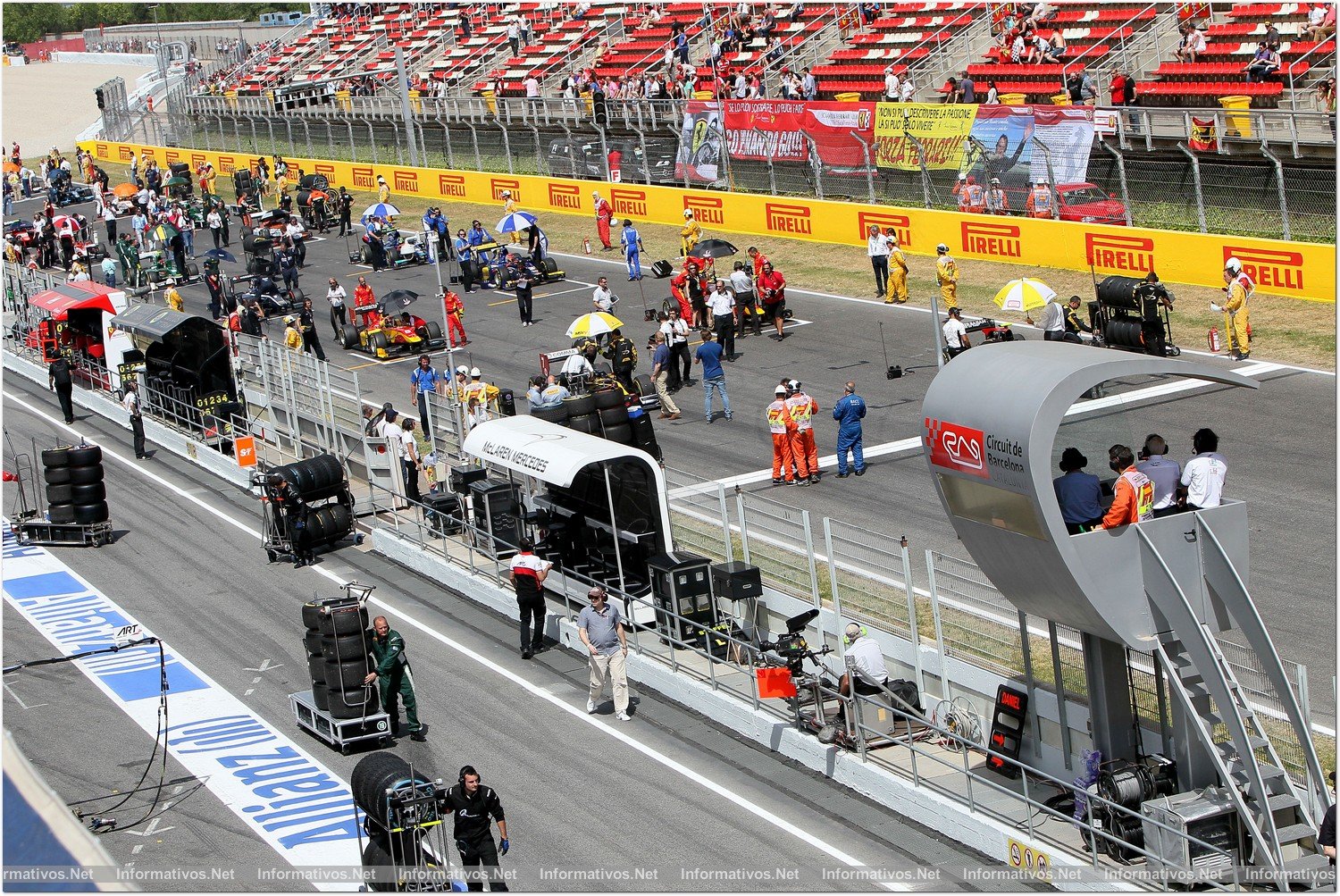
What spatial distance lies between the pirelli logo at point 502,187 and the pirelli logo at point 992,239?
19.1 meters

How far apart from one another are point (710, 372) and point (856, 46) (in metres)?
23.4

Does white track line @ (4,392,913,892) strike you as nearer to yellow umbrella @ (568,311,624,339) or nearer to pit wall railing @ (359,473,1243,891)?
pit wall railing @ (359,473,1243,891)

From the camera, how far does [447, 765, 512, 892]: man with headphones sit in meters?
13.5

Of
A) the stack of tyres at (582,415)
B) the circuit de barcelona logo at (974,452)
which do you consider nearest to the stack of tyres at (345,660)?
the stack of tyres at (582,415)

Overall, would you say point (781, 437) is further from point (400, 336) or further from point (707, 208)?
point (707, 208)

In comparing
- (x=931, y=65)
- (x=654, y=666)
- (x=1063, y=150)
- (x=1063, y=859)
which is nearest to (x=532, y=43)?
(x=931, y=65)

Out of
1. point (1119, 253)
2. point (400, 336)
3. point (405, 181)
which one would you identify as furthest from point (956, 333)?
point (405, 181)

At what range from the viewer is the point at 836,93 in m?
45.9

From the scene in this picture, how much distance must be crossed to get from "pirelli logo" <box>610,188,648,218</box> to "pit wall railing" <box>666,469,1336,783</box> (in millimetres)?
26818

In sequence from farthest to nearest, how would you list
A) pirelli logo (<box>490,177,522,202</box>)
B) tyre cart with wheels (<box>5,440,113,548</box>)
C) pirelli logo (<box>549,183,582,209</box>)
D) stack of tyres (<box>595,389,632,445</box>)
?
pirelli logo (<box>490,177,522,202</box>) < pirelli logo (<box>549,183,582,209</box>) < tyre cart with wheels (<box>5,440,113,548</box>) < stack of tyres (<box>595,389,632,445</box>)

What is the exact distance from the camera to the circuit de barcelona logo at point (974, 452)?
13602mm

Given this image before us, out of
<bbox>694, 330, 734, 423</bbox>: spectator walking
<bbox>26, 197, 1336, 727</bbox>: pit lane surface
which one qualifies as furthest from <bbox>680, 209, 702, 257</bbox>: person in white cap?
<bbox>694, 330, 734, 423</bbox>: spectator walking

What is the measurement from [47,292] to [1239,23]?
95.3ft

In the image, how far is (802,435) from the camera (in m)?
24.3
